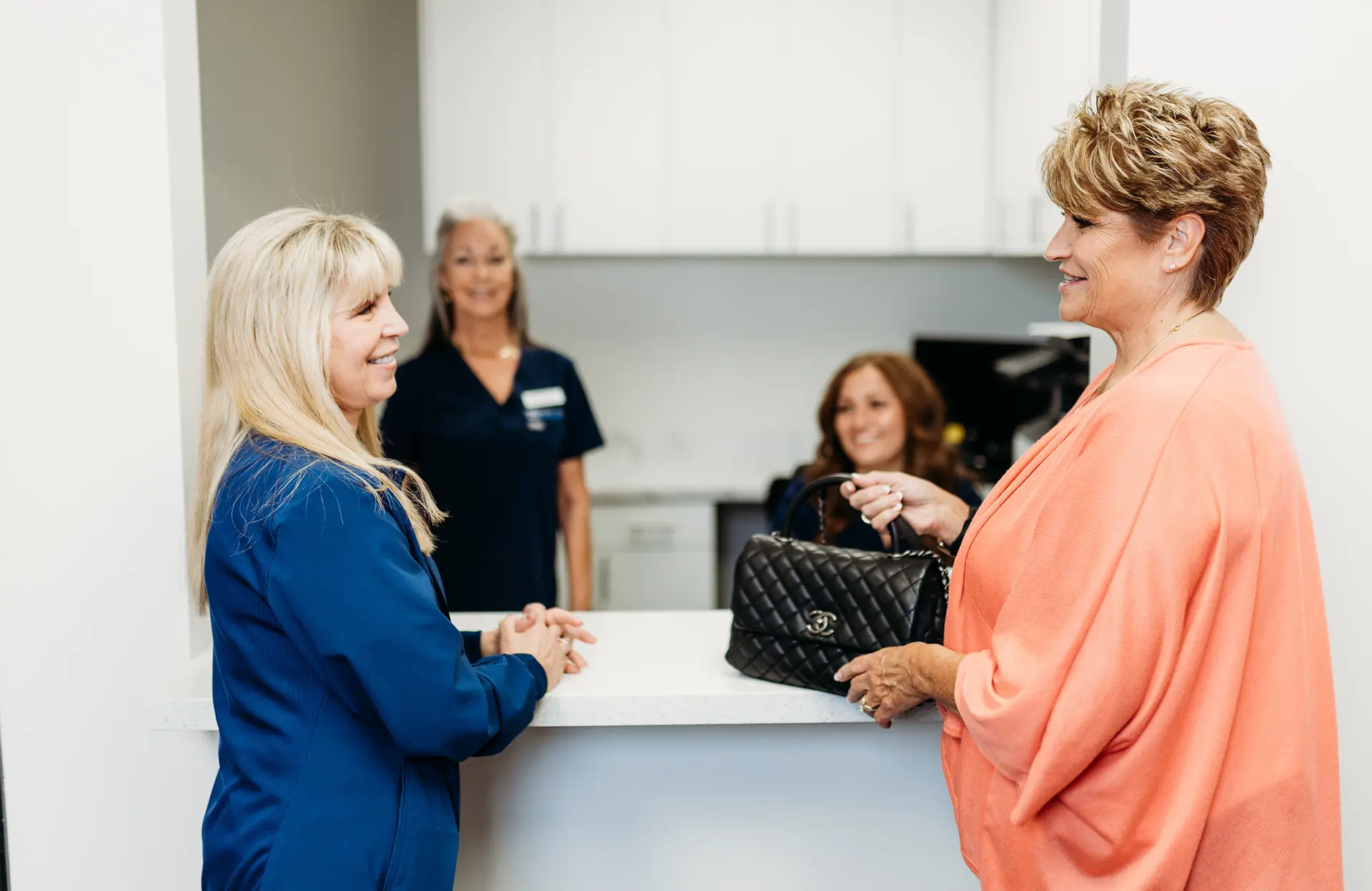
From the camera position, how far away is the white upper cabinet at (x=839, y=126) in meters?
3.71

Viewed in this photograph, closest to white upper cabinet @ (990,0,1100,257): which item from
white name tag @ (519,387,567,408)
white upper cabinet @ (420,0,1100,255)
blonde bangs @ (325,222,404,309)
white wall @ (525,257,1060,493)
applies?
white upper cabinet @ (420,0,1100,255)

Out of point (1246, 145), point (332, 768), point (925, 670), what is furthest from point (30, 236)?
point (1246, 145)

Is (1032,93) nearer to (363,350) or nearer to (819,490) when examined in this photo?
(819,490)

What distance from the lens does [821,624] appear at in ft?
4.48

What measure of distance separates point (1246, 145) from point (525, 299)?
6.65ft

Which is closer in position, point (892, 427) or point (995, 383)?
point (892, 427)

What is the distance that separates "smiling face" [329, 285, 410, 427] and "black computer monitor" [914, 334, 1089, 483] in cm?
235

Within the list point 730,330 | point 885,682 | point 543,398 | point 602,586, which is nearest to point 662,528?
point 602,586

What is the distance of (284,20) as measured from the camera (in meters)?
3.23

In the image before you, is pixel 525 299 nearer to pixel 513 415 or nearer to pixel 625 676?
Result: pixel 513 415

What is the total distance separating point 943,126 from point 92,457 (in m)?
3.03

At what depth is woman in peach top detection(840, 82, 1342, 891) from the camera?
1.04m

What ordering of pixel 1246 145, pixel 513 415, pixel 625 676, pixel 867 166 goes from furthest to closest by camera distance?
pixel 867 166
pixel 513 415
pixel 625 676
pixel 1246 145

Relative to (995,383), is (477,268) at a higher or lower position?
higher
